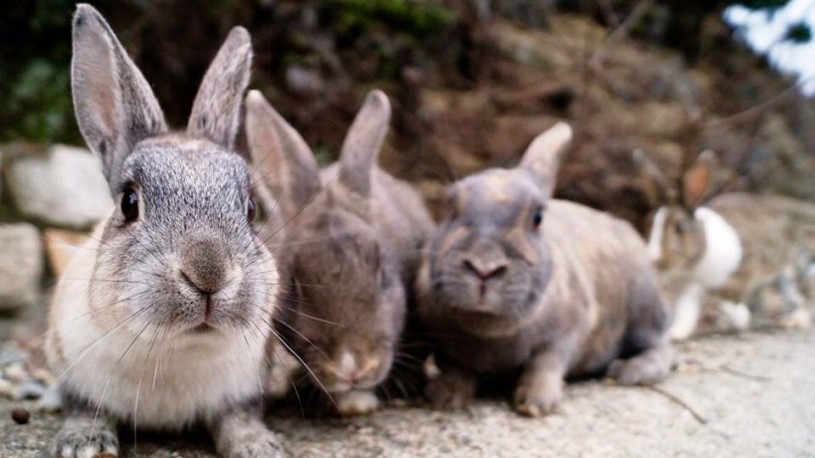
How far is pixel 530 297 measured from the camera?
3549 millimetres

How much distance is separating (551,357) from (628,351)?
1015 millimetres

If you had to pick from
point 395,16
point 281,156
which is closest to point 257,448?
point 281,156

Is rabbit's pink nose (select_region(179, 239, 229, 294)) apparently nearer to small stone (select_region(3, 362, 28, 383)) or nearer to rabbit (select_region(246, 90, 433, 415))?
rabbit (select_region(246, 90, 433, 415))

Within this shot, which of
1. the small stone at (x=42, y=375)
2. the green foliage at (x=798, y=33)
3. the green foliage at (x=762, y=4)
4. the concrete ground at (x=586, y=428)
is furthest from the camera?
the green foliage at (x=762, y=4)

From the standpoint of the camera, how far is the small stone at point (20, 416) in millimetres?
3227

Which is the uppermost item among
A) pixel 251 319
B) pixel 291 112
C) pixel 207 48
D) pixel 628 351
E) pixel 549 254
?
pixel 207 48

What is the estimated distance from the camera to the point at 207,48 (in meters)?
6.31

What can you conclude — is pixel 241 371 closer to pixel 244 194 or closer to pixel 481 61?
pixel 244 194

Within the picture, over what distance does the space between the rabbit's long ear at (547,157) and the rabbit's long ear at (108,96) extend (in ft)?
6.26

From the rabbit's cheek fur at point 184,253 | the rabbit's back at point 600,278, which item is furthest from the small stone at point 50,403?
the rabbit's back at point 600,278

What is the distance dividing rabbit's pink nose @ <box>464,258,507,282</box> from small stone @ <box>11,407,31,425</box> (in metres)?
1.92

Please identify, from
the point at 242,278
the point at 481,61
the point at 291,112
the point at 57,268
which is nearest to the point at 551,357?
the point at 242,278

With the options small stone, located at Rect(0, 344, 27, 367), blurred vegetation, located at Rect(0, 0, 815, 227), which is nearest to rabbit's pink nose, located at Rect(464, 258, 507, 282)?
small stone, located at Rect(0, 344, 27, 367)

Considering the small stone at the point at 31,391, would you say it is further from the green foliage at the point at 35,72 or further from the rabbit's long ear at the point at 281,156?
the green foliage at the point at 35,72
